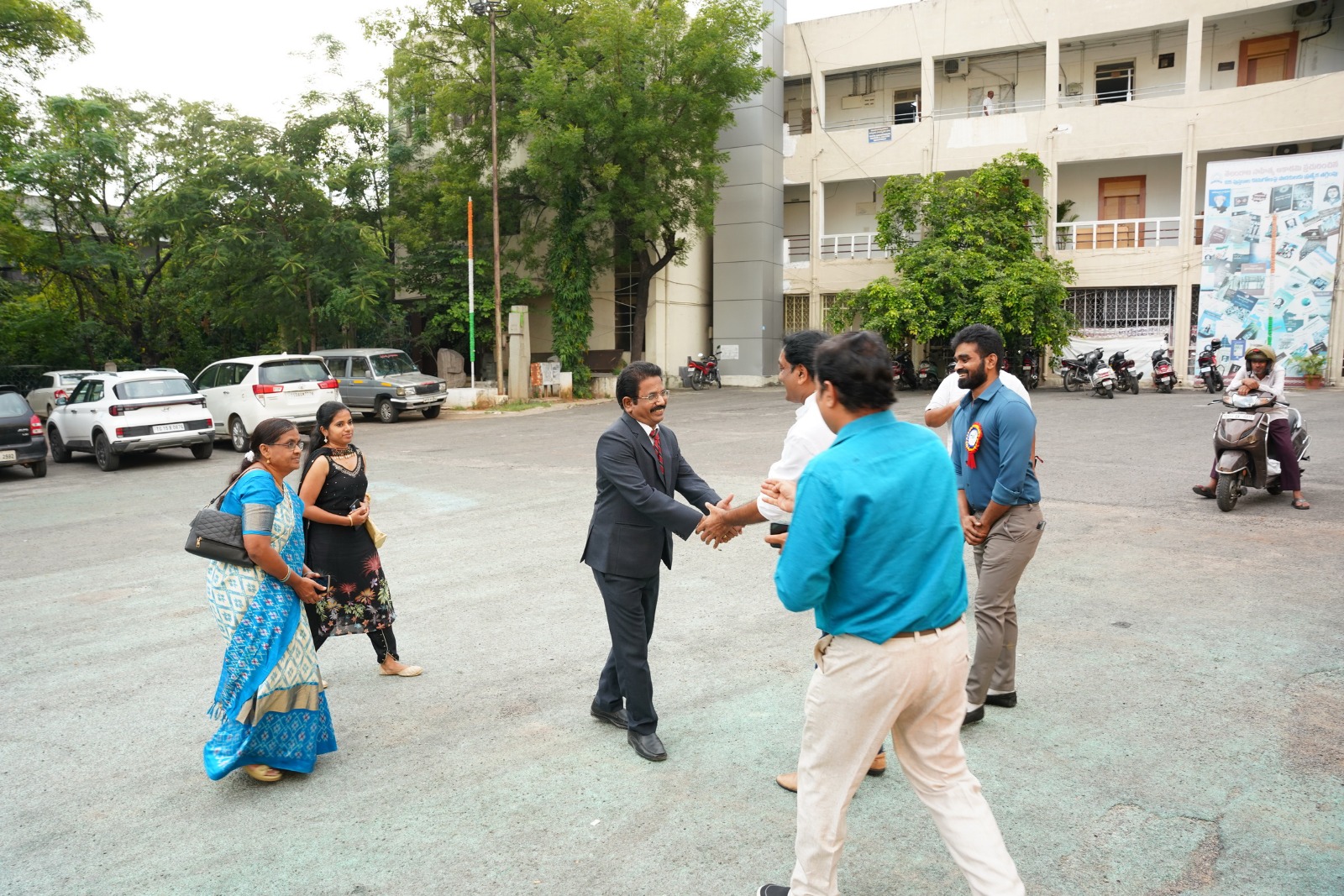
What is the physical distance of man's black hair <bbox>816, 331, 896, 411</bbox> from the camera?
2.49m

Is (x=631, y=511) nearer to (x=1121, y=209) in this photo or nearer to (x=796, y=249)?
(x=1121, y=209)

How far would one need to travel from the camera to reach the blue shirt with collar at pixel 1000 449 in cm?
411

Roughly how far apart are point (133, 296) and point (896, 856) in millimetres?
30195

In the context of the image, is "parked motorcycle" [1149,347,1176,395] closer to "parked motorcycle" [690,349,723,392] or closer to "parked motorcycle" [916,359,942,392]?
"parked motorcycle" [916,359,942,392]

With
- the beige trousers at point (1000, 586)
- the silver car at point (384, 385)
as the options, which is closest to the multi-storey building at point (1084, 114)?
the silver car at point (384, 385)

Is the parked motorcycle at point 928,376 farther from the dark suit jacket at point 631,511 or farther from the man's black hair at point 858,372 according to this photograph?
the man's black hair at point 858,372

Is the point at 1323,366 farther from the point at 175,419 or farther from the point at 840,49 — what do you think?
the point at 175,419

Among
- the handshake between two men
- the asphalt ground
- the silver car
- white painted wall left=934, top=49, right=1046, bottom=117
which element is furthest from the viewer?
white painted wall left=934, top=49, right=1046, bottom=117

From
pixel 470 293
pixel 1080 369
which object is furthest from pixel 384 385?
pixel 1080 369

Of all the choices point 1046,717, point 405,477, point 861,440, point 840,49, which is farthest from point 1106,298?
point 861,440

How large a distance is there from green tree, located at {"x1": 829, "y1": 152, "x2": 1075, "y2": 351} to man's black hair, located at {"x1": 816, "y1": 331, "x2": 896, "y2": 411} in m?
22.3

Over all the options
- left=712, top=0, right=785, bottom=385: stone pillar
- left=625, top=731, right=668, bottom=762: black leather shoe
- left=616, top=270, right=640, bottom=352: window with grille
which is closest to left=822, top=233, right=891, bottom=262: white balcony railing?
left=712, top=0, right=785, bottom=385: stone pillar

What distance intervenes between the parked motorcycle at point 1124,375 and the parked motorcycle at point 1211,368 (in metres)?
1.56

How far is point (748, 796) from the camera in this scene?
3602mm
